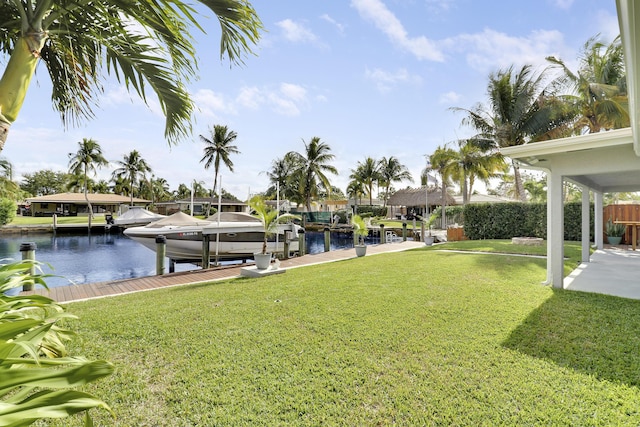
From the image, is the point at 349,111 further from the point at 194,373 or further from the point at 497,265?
the point at 194,373

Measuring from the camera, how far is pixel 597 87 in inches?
568

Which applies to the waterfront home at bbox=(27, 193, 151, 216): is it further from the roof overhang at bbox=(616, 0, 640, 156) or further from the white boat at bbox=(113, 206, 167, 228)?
the roof overhang at bbox=(616, 0, 640, 156)

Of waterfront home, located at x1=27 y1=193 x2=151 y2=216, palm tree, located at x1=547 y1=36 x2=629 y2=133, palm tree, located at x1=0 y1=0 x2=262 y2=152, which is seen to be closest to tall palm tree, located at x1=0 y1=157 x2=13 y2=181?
waterfront home, located at x1=27 y1=193 x2=151 y2=216

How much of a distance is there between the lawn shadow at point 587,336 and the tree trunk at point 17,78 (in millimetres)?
4687

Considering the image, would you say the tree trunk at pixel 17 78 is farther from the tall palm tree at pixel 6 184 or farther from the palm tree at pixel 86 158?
the palm tree at pixel 86 158

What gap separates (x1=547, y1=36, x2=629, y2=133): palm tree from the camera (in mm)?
13945

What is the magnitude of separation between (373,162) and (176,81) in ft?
124

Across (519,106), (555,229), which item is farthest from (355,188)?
(555,229)

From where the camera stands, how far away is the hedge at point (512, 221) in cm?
1298

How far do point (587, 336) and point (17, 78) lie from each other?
577 centimetres

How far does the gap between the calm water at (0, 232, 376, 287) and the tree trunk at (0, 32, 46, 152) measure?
8.69 meters

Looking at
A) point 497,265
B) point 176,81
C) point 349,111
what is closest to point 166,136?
point 176,81

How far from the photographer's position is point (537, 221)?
13875 millimetres

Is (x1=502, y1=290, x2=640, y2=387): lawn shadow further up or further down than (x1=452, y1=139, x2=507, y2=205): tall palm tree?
further down
